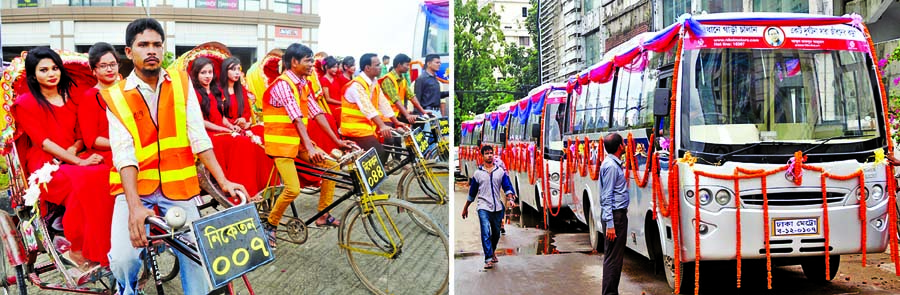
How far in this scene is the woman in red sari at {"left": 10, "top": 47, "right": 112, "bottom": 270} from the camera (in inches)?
140

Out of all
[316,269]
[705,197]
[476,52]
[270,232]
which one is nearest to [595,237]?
[705,197]

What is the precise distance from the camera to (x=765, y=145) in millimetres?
6570

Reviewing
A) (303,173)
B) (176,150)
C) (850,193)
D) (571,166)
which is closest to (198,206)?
(176,150)

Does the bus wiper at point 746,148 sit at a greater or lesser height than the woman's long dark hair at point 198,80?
lesser

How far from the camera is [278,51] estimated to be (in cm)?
361

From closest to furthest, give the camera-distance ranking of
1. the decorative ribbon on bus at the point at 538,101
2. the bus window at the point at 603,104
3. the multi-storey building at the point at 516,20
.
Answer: the bus window at the point at 603,104
the decorative ribbon on bus at the point at 538,101
the multi-storey building at the point at 516,20

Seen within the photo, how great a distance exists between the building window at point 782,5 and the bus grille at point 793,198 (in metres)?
7.90

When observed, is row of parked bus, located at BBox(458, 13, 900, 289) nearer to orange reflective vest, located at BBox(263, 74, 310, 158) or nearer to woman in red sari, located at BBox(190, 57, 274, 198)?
orange reflective vest, located at BBox(263, 74, 310, 158)

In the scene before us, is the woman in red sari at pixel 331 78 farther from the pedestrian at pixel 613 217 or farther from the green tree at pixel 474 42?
the green tree at pixel 474 42

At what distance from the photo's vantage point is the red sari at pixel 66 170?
3.55 metres

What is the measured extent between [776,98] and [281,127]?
14.6 feet

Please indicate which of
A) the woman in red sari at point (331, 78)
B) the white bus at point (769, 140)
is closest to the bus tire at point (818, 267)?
the white bus at point (769, 140)

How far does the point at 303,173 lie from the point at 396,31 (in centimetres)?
79

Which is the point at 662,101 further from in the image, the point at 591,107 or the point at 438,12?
the point at 438,12
